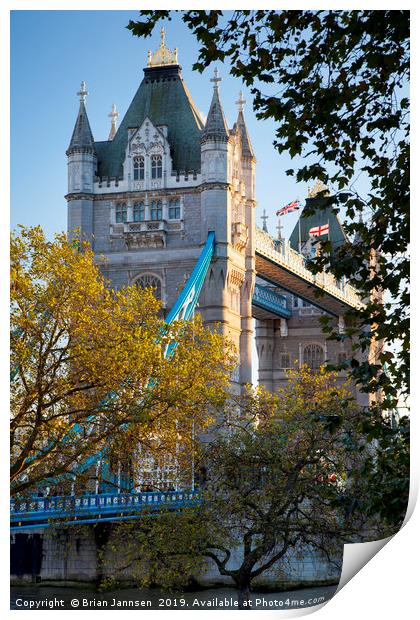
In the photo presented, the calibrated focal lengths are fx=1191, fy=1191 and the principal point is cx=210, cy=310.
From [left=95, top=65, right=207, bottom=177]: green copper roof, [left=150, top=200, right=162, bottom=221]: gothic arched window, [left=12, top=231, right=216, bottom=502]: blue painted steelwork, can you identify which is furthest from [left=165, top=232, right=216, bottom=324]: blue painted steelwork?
[left=95, top=65, right=207, bottom=177]: green copper roof

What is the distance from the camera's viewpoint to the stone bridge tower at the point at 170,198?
26.2 meters

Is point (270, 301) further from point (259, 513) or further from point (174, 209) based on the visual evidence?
point (259, 513)

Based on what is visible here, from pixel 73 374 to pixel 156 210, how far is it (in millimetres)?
14092

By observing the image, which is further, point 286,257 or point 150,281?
point 286,257

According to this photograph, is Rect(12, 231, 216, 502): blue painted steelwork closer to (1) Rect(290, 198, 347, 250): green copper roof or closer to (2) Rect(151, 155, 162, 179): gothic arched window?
(2) Rect(151, 155, 162, 179): gothic arched window

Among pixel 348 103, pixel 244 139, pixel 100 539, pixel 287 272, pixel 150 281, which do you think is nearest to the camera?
pixel 348 103

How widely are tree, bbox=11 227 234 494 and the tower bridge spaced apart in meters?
9.24

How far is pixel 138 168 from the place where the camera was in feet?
89.0

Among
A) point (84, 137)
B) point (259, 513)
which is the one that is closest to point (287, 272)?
point (84, 137)

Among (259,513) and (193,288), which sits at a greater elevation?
(193,288)

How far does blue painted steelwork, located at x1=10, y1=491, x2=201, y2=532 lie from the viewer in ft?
50.6

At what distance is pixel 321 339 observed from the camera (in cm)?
3183

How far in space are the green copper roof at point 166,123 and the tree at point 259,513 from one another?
31.6ft
